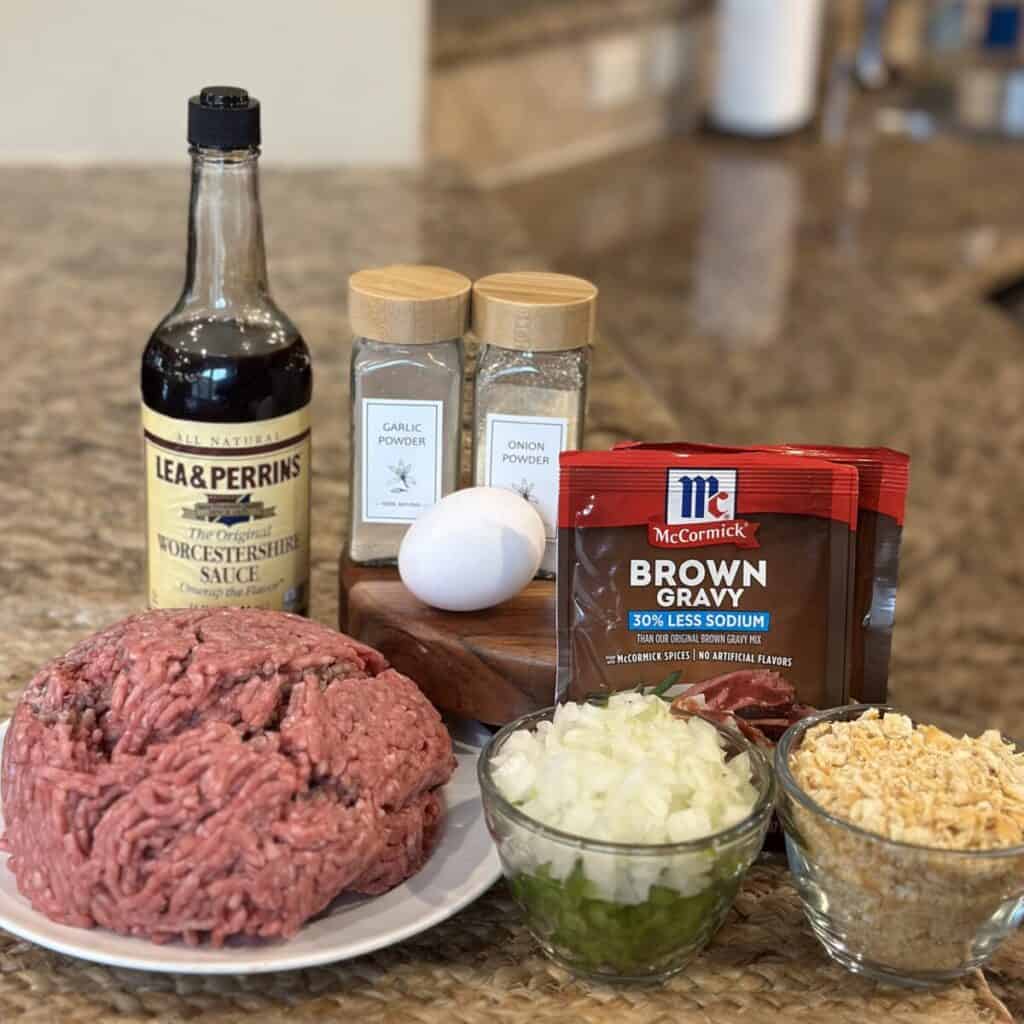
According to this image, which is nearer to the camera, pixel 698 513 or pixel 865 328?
pixel 698 513

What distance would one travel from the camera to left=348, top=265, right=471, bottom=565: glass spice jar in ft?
2.95

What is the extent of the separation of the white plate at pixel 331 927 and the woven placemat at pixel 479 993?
2 cm

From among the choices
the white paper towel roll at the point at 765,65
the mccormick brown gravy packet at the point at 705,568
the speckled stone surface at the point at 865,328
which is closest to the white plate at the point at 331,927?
the mccormick brown gravy packet at the point at 705,568

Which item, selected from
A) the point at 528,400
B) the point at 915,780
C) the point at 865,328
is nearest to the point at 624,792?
the point at 915,780

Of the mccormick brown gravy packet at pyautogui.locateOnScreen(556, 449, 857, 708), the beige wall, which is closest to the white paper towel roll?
the beige wall

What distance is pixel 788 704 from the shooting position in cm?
83

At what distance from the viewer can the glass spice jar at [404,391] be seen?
90cm

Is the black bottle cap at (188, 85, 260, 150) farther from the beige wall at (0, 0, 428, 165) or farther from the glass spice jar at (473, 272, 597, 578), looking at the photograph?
the beige wall at (0, 0, 428, 165)

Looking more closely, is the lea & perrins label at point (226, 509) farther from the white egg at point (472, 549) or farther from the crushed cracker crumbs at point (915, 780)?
the crushed cracker crumbs at point (915, 780)

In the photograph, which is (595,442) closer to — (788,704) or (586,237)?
(788,704)

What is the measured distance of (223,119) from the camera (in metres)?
0.84

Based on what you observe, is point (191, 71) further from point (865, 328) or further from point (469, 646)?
point (469, 646)

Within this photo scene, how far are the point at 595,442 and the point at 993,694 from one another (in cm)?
71

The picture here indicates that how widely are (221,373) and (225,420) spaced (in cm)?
3
